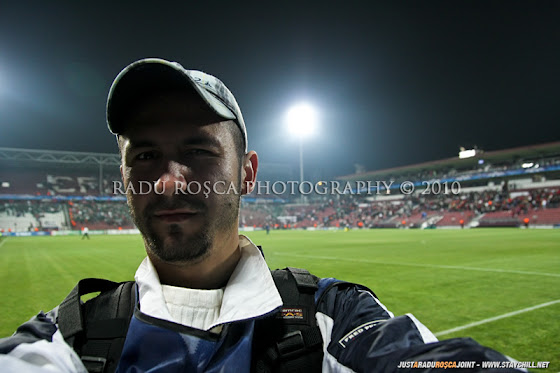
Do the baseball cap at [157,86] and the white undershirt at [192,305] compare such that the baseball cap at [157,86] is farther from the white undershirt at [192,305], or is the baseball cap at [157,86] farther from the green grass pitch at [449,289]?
the green grass pitch at [449,289]

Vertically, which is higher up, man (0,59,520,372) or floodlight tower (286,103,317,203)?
floodlight tower (286,103,317,203)

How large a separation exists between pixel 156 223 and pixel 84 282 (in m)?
0.49

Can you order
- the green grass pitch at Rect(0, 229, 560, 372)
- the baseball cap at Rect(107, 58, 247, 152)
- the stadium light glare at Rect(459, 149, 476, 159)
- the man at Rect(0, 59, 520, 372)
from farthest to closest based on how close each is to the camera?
the stadium light glare at Rect(459, 149, 476, 159) < the green grass pitch at Rect(0, 229, 560, 372) < the baseball cap at Rect(107, 58, 247, 152) < the man at Rect(0, 59, 520, 372)

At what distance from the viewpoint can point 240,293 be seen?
1299mm

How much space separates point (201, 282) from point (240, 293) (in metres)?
0.21

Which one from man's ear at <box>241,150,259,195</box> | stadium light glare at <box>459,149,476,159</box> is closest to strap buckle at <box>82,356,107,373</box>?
man's ear at <box>241,150,259,195</box>

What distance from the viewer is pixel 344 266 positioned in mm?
10602

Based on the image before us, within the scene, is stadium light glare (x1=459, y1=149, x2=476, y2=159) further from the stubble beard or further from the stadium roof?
the stubble beard

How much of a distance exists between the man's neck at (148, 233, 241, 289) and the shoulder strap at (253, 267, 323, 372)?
0.25 metres

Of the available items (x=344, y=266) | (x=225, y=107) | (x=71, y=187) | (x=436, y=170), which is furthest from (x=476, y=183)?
(x=71, y=187)

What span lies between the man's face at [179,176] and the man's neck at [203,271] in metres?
0.06

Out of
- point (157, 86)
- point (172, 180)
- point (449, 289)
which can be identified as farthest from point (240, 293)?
point (449, 289)

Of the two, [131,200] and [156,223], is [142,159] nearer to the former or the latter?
[131,200]

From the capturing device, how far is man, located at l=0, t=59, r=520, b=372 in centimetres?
110
